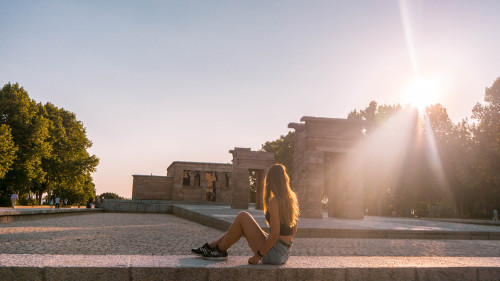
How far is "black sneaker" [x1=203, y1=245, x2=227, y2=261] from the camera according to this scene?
5.79 metres

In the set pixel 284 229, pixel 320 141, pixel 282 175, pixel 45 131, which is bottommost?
pixel 284 229

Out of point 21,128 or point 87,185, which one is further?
point 87,185

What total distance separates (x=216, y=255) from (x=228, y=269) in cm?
69

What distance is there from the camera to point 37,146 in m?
38.3

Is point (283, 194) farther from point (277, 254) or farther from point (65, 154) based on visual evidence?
point (65, 154)

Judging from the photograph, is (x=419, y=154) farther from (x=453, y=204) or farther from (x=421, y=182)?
(x=453, y=204)

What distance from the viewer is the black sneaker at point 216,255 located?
5.79 metres

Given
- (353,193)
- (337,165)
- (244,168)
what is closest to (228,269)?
(353,193)

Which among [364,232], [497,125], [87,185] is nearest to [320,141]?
[364,232]

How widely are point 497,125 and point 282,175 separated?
1399 inches

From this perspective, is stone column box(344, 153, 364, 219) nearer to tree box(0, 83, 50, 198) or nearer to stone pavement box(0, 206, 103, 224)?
stone pavement box(0, 206, 103, 224)

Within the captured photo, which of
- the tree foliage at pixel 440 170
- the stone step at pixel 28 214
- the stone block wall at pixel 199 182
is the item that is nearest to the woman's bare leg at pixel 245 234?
the stone step at pixel 28 214

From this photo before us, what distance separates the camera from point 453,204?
4391 centimetres

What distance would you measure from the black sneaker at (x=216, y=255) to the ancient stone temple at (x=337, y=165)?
1498 centimetres
